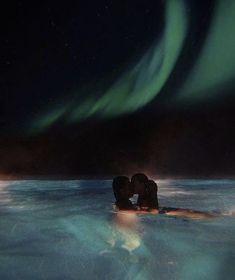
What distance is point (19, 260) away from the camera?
66.8ft

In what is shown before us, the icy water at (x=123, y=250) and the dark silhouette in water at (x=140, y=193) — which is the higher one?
the dark silhouette in water at (x=140, y=193)

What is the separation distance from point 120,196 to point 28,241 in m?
19.2

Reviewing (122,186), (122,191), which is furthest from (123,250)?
(122,191)

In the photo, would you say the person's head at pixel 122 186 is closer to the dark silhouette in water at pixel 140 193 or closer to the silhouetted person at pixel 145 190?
the dark silhouette in water at pixel 140 193

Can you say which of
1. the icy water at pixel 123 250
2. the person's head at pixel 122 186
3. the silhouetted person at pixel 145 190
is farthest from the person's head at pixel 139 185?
the icy water at pixel 123 250

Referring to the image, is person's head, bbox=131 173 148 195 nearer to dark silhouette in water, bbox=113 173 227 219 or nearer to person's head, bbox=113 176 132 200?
dark silhouette in water, bbox=113 173 227 219

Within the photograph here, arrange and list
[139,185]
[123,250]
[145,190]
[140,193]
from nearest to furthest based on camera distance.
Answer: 1. [123,250]
2. [145,190]
3. [139,185]
4. [140,193]

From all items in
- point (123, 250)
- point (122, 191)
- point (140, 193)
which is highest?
point (122, 191)

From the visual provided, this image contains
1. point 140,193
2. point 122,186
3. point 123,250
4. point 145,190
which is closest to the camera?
point 123,250

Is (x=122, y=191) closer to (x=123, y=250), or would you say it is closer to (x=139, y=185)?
(x=139, y=185)

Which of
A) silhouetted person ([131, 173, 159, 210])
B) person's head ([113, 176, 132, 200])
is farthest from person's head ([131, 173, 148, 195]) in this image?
person's head ([113, 176, 132, 200])

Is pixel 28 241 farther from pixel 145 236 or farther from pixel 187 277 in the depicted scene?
pixel 187 277

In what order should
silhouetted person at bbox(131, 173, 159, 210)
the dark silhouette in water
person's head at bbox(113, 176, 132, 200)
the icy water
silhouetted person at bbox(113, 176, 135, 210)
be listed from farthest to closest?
silhouetted person at bbox(113, 176, 135, 210) < person's head at bbox(113, 176, 132, 200) < the dark silhouette in water < silhouetted person at bbox(131, 173, 159, 210) < the icy water

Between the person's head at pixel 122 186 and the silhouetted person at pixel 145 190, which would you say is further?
the person's head at pixel 122 186
